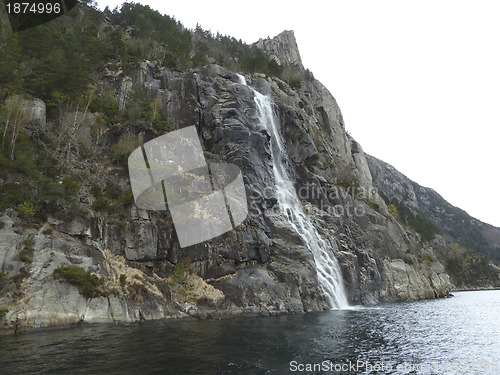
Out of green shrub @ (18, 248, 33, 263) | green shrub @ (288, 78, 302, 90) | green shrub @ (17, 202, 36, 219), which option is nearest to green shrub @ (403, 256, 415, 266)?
green shrub @ (288, 78, 302, 90)

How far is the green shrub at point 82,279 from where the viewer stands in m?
22.6

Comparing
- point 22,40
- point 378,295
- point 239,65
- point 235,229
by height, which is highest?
point 239,65

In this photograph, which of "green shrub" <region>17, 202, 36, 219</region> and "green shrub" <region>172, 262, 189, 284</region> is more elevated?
"green shrub" <region>17, 202, 36, 219</region>

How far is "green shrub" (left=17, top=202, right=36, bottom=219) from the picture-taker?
930 inches

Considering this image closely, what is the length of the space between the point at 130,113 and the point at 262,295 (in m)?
26.9

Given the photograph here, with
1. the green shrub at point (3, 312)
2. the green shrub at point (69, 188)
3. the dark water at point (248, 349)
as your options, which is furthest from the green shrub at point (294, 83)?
the green shrub at point (3, 312)

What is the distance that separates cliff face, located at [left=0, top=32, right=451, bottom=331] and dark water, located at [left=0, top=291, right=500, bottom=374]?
367 centimetres

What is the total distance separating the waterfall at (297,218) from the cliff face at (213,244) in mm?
1469

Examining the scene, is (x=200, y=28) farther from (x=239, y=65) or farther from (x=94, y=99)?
(x=94, y=99)

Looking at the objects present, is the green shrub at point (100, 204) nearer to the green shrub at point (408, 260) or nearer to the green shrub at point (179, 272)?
the green shrub at point (179, 272)

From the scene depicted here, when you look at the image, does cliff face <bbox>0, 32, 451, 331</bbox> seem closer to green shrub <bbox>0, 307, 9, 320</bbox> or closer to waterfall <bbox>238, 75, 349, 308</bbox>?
green shrub <bbox>0, 307, 9, 320</bbox>

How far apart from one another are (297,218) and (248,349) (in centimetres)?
3049

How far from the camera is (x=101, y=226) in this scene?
92.6ft

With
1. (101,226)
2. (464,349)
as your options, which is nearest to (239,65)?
(101,226)
